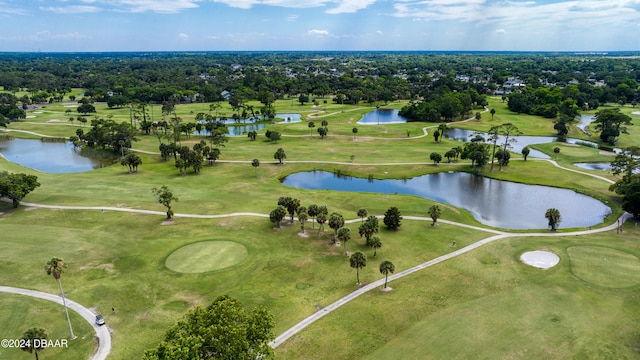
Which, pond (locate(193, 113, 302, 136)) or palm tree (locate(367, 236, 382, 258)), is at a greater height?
pond (locate(193, 113, 302, 136))

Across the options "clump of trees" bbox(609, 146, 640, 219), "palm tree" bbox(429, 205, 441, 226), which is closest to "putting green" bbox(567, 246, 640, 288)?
"clump of trees" bbox(609, 146, 640, 219)

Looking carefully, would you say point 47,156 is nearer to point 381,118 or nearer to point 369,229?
point 369,229

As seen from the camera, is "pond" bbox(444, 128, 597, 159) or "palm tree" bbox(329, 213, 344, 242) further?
"pond" bbox(444, 128, 597, 159)

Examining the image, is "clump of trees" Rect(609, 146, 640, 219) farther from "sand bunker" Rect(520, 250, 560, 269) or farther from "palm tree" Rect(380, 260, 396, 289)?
"palm tree" Rect(380, 260, 396, 289)

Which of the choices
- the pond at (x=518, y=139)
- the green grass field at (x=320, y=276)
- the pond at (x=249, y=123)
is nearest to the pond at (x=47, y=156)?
the green grass field at (x=320, y=276)

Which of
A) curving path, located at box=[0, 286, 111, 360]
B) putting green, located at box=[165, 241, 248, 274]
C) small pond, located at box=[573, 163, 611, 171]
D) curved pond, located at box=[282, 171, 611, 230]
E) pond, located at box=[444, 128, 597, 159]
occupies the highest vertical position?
pond, located at box=[444, 128, 597, 159]

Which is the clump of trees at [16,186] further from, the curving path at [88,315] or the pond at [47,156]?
the pond at [47,156]
